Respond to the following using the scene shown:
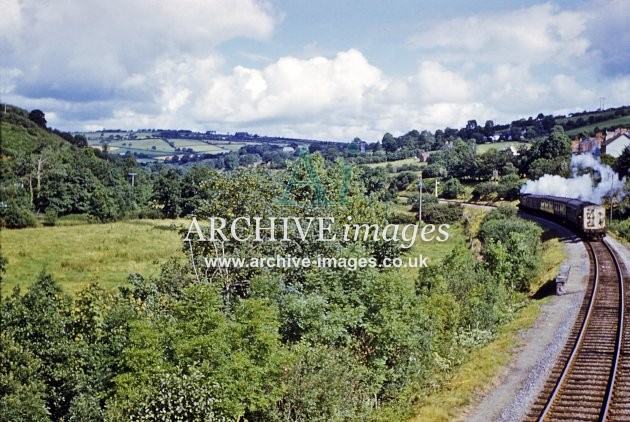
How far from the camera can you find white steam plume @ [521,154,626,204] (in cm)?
5350

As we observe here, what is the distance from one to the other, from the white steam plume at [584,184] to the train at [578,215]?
17.7 ft

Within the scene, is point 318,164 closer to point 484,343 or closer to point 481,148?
point 484,343

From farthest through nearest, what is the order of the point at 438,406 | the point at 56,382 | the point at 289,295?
the point at 289,295
the point at 438,406
the point at 56,382

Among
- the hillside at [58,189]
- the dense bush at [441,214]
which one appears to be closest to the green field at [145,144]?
the hillside at [58,189]

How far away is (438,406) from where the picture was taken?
48.8 feet

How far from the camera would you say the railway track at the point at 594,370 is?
1375 centimetres

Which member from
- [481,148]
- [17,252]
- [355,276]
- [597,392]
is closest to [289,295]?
[355,276]

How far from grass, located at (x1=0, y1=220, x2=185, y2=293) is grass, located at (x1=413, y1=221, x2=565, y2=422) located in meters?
17.3

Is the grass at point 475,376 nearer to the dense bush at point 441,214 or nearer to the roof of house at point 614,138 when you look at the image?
the dense bush at point 441,214

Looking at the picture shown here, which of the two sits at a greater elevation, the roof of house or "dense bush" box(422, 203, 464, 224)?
the roof of house

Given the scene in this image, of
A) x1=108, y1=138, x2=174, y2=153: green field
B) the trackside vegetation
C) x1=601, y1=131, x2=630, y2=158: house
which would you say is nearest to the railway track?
the trackside vegetation

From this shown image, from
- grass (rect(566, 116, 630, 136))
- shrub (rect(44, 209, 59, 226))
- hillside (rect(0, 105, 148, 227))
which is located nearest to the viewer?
shrub (rect(44, 209, 59, 226))

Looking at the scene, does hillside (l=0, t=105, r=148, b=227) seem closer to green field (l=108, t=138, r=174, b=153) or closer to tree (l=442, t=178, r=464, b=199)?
tree (l=442, t=178, r=464, b=199)

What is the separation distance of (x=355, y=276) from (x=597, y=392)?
304 inches
